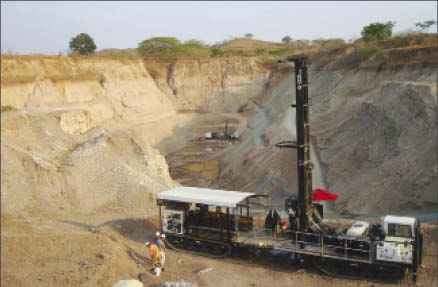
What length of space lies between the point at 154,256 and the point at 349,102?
23.1m

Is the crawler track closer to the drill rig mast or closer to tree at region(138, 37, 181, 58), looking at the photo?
the drill rig mast

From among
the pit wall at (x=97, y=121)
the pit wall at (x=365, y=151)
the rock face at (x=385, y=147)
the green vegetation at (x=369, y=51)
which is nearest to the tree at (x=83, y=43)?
the pit wall at (x=97, y=121)

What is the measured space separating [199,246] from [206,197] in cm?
185

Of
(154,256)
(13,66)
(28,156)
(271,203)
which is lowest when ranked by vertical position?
(271,203)

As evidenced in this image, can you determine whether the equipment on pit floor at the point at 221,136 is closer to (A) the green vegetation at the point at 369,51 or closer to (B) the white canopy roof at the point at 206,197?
(A) the green vegetation at the point at 369,51

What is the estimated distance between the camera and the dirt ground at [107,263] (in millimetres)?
11477

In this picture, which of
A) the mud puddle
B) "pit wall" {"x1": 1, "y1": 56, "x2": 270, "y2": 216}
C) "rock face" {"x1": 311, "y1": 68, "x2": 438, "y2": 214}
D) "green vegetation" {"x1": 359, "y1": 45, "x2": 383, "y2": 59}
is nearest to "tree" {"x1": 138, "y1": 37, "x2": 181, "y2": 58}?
"pit wall" {"x1": 1, "y1": 56, "x2": 270, "y2": 216}

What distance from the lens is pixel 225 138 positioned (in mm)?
44875

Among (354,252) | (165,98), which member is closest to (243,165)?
(354,252)

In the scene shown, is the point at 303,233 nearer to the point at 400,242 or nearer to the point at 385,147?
the point at 400,242

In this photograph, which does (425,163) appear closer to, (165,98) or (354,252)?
(354,252)

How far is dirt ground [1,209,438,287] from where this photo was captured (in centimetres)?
1148

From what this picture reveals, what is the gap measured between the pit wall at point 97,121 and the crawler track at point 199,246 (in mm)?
4353

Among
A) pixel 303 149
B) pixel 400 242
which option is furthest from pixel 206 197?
pixel 400 242
